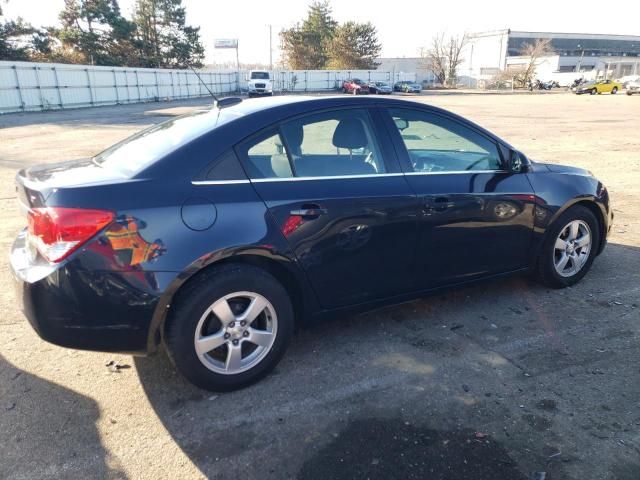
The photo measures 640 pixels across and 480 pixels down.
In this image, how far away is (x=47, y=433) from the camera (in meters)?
2.62

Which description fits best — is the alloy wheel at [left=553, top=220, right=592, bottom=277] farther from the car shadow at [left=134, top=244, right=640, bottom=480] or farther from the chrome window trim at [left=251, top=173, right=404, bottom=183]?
the chrome window trim at [left=251, top=173, right=404, bottom=183]

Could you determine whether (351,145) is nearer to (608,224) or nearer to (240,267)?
(240,267)

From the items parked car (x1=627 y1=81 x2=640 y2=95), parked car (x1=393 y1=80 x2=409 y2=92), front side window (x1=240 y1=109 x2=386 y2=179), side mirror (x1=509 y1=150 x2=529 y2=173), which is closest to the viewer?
front side window (x1=240 y1=109 x2=386 y2=179)

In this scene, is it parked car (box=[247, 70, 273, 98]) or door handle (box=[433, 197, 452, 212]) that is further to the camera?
parked car (box=[247, 70, 273, 98])

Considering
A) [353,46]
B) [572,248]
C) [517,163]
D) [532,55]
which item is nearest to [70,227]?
[517,163]

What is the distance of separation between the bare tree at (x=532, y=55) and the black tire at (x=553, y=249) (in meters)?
73.8

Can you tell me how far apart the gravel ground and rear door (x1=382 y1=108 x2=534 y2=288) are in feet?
1.52

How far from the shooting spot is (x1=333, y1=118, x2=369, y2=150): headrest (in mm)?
3379

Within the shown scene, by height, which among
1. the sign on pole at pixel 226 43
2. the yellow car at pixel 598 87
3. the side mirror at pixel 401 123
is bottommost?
the yellow car at pixel 598 87

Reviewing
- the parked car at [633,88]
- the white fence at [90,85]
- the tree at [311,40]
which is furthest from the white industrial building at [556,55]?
the white fence at [90,85]

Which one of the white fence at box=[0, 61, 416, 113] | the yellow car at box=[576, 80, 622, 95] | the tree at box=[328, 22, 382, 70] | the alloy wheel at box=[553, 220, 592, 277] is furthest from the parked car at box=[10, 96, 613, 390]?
the tree at box=[328, 22, 382, 70]

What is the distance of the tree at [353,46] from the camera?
7088 centimetres

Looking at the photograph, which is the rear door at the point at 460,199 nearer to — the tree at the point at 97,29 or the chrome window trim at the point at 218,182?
the chrome window trim at the point at 218,182

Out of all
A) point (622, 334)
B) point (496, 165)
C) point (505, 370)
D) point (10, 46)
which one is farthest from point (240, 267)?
point (10, 46)
